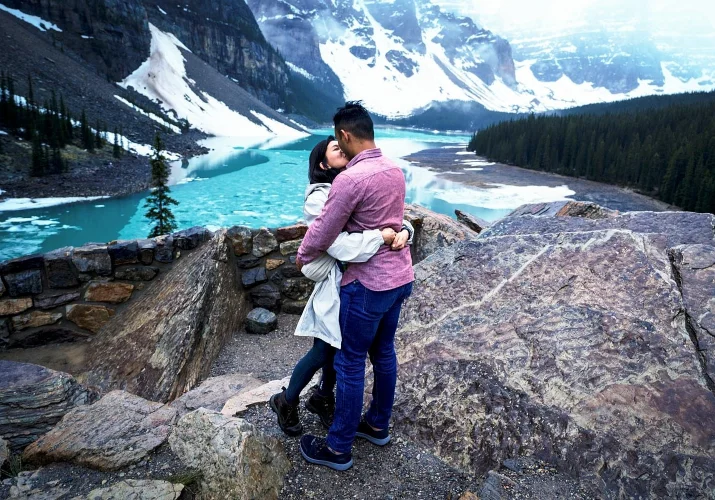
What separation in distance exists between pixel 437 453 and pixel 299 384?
105 cm

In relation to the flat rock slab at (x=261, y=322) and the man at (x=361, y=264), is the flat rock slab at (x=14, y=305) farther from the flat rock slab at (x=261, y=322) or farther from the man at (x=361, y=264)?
the man at (x=361, y=264)

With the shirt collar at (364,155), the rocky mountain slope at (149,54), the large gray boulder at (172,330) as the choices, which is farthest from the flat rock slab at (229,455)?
the rocky mountain slope at (149,54)

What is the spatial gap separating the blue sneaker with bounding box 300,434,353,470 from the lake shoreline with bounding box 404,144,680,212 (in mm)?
33933

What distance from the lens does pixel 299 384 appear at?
2.92 metres

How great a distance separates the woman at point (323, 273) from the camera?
2.50m

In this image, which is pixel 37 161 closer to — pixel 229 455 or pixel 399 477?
pixel 229 455

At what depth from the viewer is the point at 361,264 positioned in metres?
2.58

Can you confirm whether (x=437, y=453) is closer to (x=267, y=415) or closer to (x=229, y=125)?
(x=267, y=415)

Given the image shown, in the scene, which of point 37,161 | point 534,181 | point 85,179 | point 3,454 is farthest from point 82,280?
point 534,181

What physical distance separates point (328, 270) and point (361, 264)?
195 mm

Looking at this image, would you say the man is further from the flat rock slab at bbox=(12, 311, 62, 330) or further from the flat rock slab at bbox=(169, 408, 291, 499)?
the flat rock slab at bbox=(12, 311, 62, 330)

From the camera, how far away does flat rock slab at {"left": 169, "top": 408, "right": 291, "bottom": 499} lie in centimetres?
240

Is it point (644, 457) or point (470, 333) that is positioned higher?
point (470, 333)

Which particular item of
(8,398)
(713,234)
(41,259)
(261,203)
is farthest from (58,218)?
(713,234)
